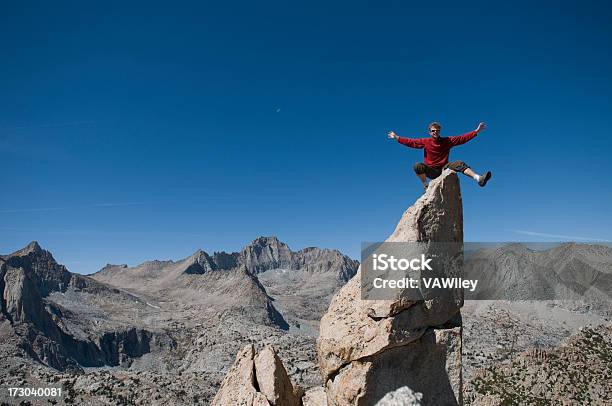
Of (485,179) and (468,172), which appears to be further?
(468,172)

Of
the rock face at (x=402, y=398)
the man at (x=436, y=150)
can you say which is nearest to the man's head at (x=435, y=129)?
the man at (x=436, y=150)

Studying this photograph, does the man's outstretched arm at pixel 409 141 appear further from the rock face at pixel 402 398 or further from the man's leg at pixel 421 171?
the rock face at pixel 402 398

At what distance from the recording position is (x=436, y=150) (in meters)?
18.0

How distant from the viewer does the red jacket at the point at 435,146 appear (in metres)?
17.8

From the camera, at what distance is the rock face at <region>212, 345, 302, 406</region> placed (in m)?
19.2

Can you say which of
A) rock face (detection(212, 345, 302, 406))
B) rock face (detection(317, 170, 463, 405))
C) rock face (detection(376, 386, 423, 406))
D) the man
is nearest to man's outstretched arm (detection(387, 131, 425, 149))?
the man

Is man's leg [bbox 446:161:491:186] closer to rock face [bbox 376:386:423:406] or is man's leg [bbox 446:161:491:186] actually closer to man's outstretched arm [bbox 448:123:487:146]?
man's outstretched arm [bbox 448:123:487:146]

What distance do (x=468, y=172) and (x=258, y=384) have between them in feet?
42.5

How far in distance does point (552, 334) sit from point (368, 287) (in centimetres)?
16897

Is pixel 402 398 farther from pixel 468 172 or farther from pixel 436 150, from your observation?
pixel 436 150

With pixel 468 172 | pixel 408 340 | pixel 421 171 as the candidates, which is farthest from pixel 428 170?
pixel 408 340

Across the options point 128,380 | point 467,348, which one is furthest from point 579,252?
point 128,380

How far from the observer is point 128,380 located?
105 meters

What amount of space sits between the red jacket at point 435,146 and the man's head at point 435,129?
221 mm
